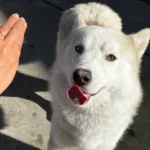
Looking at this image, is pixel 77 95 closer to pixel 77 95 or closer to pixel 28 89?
pixel 77 95

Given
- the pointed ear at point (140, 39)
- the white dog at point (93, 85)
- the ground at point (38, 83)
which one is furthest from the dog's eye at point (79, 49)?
the ground at point (38, 83)

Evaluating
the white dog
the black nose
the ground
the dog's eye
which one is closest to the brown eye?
the white dog

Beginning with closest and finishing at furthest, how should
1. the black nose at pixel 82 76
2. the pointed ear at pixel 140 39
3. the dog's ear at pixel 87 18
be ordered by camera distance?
the black nose at pixel 82 76, the pointed ear at pixel 140 39, the dog's ear at pixel 87 18

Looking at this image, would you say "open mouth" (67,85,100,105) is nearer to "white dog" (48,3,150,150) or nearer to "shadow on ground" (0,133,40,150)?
"white dog" (48,3,150,150)

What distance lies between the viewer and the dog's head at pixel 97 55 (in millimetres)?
2600

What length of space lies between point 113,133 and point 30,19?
92.0 inches

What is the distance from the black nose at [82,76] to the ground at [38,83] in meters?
1.28

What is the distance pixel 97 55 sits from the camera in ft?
9.07

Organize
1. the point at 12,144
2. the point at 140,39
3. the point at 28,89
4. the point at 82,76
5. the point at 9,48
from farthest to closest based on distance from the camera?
the point at 28,89 → the point at 12,144 → the point at 140,39 → the point at 82,76 → the point at 9,48

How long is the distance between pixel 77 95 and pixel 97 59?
0.31 meters

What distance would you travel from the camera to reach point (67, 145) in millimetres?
3268

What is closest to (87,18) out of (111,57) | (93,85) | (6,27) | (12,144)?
(111,57)

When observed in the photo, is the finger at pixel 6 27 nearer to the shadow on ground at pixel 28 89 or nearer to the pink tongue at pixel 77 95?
the pink tongue at pixel 77 95

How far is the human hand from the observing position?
2196 millimetres
